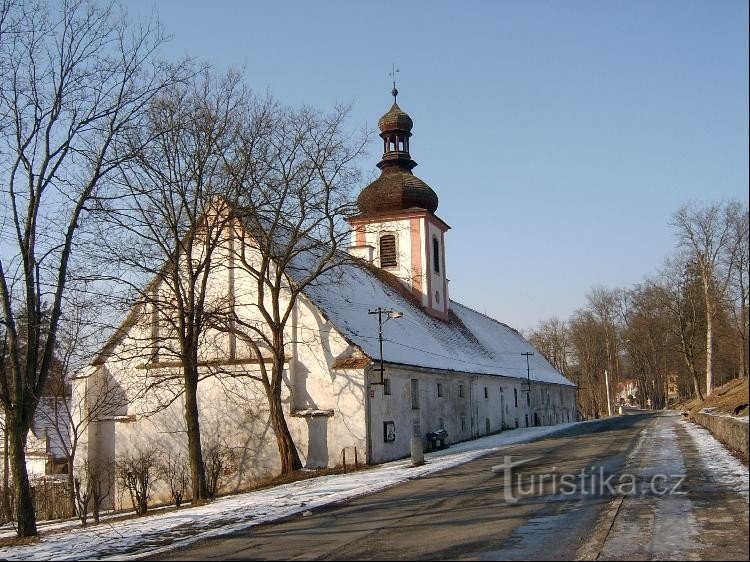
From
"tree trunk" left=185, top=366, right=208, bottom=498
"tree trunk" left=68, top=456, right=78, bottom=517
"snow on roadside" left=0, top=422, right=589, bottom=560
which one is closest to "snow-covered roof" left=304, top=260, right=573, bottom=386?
"tree trunk" left=185, top=366, right=208, bottom=498

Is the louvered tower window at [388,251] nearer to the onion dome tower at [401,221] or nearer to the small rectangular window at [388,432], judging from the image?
the onion dome tower at [401,221]

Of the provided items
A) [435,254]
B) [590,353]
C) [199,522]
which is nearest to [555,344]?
[590,353]

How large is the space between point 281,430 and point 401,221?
62.4ft

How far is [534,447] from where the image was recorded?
27062mm

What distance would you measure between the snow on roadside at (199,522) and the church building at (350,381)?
183 inches

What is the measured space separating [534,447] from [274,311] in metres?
10.8

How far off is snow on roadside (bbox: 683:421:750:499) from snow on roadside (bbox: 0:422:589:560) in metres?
7.15

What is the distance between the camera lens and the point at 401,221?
41.6 metres

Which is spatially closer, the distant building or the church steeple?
the distant building

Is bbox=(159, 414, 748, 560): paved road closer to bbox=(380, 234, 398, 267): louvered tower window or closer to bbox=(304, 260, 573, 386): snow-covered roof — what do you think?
bbox=(304, 260, 573, 386): snow-covered roof

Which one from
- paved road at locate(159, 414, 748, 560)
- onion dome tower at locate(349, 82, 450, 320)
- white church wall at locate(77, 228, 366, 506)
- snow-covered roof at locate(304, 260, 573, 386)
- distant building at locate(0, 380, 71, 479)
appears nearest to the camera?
paved road at locate(159, 414, 748, 560)

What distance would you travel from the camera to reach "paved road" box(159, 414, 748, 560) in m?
9.30

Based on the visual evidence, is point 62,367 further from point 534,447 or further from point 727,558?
point 727,558

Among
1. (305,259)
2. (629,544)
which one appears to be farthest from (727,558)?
(305,259)
